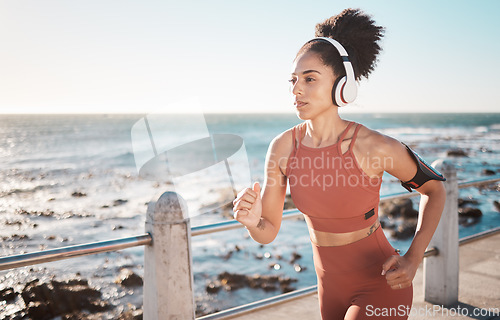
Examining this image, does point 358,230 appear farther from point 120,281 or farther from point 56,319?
point 120,281

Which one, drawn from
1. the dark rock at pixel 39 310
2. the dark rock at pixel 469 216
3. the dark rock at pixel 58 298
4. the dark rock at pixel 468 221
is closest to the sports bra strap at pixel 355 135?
the dark rock at pixel 58 298

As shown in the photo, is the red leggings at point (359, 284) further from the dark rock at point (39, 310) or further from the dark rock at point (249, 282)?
the dark rock at point (39, 310)

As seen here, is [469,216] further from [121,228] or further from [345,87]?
[345,87]

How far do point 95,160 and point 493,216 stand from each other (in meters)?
37.4

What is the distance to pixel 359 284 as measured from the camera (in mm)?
1963

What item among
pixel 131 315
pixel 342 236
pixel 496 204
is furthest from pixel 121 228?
pixel 496 204

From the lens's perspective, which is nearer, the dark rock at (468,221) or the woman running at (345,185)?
the woman running at (345,185)

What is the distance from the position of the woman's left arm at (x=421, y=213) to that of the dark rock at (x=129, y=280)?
8364 mm

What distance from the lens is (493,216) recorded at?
15.0 metres

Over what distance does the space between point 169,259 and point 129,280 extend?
773 centimetres

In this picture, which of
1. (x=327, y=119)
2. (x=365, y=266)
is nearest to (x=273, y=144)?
(x=327, y=119)

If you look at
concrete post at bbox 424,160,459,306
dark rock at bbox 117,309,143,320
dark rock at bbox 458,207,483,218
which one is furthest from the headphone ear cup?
dark rock at bbox 458,207,483,218

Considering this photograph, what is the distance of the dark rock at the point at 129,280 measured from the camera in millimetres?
9328

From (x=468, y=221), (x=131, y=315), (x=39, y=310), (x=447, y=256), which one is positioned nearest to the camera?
(x=447, y=256)
